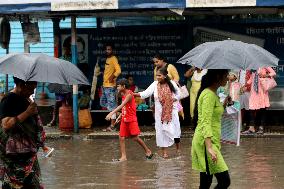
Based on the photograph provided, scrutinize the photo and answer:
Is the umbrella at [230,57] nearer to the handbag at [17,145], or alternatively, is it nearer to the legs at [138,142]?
the handbag at [17,145]

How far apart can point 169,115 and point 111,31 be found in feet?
19.8

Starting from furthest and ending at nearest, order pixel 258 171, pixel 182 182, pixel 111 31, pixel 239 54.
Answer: pixel 111 31 → pixel 258 171 → pixel 182 182 → pixel 239 54

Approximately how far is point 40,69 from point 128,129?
18.9ft

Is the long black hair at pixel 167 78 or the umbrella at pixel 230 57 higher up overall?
the umbrella at pixel 230 57

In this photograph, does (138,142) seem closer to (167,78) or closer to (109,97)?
(167,78)

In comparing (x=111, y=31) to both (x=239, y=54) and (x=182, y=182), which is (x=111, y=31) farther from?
(x=239, y=54)

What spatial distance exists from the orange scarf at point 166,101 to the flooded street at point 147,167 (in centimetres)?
74

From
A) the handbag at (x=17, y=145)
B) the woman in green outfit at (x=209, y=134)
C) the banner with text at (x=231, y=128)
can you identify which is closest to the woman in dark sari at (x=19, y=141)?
the handbag at (x=17, y=145)

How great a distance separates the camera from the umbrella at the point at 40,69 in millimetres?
7273

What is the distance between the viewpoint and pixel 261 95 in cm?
1662

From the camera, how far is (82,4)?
15914mm

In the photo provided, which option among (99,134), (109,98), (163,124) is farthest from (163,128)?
(109,98)

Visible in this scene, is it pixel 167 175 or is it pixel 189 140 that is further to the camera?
pixel 189 140

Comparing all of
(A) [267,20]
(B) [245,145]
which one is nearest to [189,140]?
(B) [245,145]
